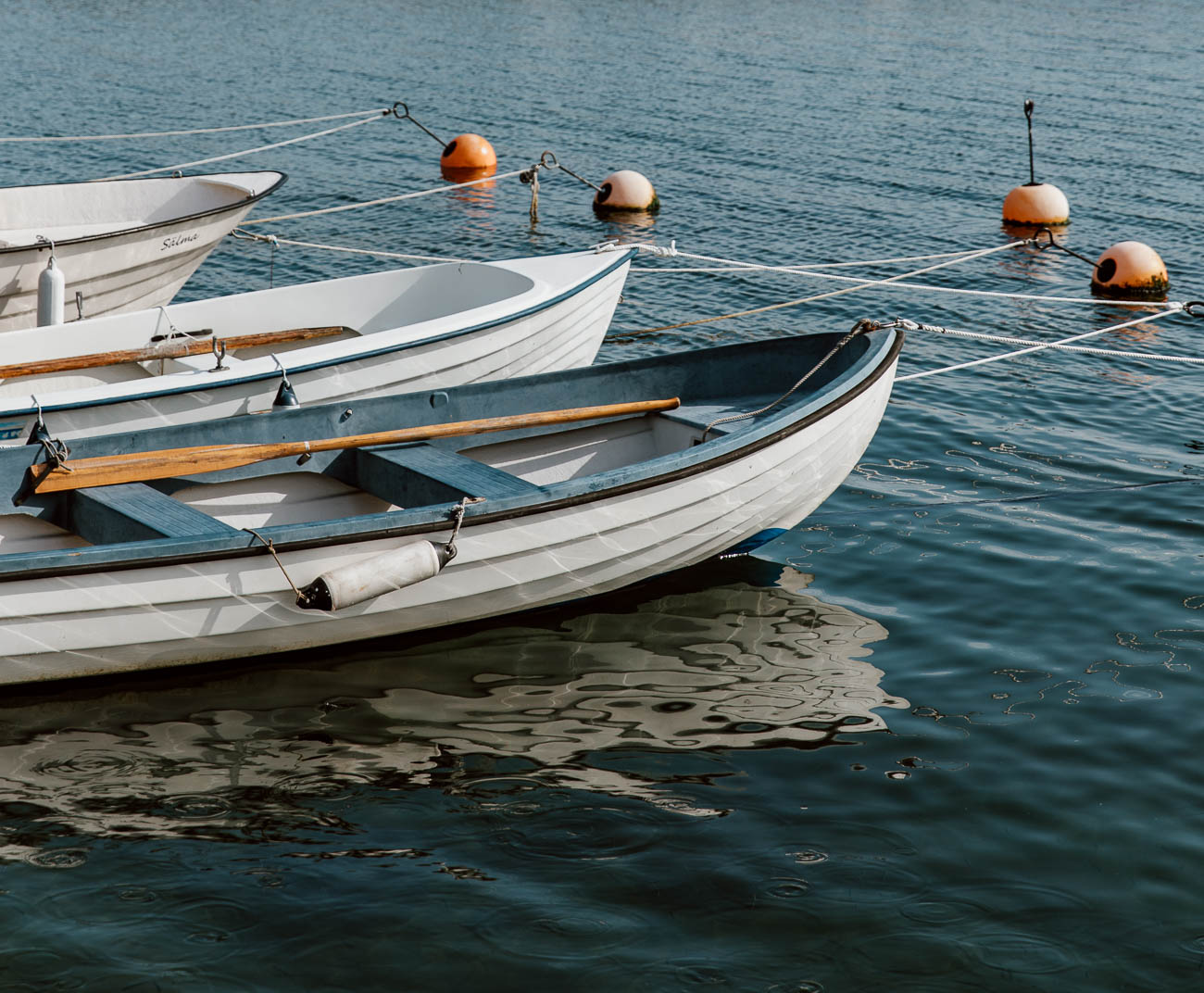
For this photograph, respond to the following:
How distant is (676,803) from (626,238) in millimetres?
12241

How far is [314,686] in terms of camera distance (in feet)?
22.9

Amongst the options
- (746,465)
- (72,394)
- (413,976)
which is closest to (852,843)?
(413,976)

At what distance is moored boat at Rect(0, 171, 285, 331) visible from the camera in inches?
457

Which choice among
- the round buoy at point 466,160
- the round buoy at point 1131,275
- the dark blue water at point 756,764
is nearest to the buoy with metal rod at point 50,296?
the dark blue water at point 756,764

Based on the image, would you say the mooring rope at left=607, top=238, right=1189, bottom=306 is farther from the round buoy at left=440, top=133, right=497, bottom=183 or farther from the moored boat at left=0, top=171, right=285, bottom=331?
the round buoy at left=440, top=133, right=497, bottom=183

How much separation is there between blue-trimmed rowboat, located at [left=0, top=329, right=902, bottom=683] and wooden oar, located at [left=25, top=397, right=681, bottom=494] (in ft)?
0.04

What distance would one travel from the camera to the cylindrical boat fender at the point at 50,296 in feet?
35.9

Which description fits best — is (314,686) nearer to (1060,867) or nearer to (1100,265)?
(1060,867)

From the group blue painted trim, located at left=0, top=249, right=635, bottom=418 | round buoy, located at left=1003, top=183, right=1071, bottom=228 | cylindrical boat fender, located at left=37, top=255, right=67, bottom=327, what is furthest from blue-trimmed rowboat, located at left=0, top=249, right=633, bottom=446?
round buoy, located at left=1003, top=183, right=1071, bottom=228

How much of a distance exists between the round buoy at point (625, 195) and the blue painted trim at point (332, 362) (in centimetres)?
771

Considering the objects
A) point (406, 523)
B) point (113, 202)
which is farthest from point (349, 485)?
point (113, 202)

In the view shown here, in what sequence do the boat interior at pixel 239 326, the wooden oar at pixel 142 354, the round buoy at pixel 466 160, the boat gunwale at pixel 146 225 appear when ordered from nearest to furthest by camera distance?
the wooden oar at pixel 142 354 → the boat interior at pixel 239 326 → the boat gunwale at pixel 146 225 → the round buoy at pixel 466 160

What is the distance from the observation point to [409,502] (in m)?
7.52

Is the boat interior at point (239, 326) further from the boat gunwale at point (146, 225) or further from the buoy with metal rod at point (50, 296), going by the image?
the boat gunwale at point (146, 225)
